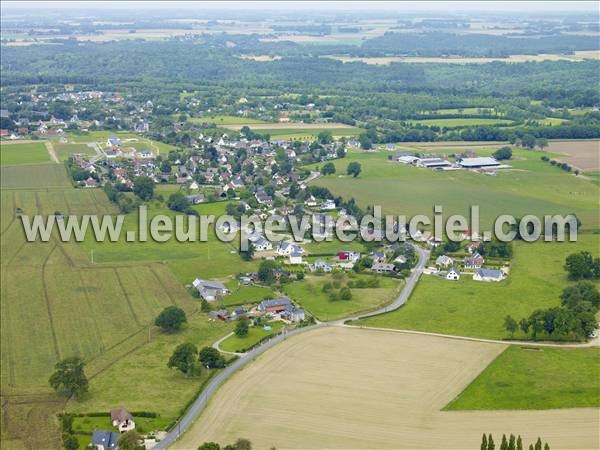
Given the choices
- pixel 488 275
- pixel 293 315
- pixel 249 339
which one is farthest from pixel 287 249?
pixel 249 339

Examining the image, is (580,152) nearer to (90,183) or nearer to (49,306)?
(90,183)

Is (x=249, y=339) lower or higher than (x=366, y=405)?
lower

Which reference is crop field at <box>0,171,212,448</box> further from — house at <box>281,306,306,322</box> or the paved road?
house at <box>281,306,306,322</box>

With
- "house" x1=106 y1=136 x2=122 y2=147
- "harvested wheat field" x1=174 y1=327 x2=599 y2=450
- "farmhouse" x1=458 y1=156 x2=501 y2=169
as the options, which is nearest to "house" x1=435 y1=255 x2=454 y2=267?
"harvested wheat field" x1=174 y1=327 x2=599 y2=450

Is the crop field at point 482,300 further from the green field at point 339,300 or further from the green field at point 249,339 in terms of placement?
the green field at point 249,339

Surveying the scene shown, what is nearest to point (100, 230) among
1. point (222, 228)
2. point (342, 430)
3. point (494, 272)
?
point (222, 228)

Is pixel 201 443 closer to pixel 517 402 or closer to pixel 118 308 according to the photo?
pixel 517 402
